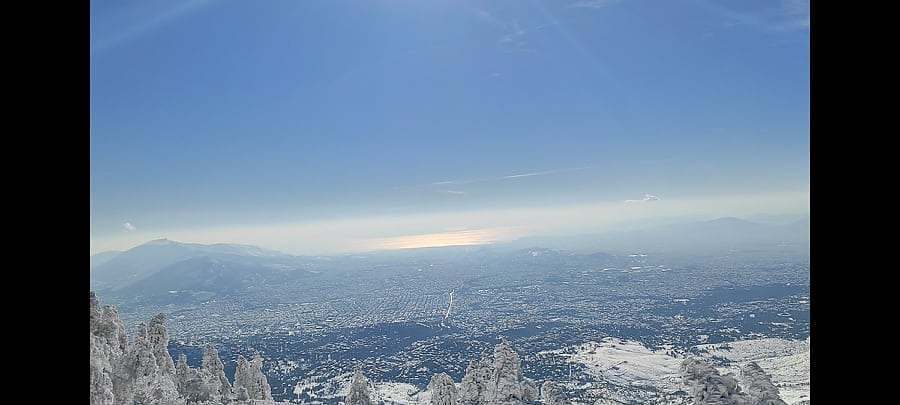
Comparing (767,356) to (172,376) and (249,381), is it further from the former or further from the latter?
(172,376)

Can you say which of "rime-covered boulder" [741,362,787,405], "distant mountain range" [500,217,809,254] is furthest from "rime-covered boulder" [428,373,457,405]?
"distant mountain range" [500,217,809,254]

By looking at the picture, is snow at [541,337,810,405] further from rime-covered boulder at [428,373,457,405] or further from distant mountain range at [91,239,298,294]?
distant mountain range at [91,239,298,294]

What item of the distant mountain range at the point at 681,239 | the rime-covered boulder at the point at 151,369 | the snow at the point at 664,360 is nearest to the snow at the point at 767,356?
the snow at the point at 664,360

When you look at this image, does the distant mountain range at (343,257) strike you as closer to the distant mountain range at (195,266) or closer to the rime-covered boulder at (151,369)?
the distant mountain range at (195,266)

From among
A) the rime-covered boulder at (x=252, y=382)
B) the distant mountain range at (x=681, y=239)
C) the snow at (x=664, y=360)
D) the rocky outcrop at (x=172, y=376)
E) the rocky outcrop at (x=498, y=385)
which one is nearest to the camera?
the snow at (x=664, y=360)

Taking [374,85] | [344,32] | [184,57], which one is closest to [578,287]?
[374,85]

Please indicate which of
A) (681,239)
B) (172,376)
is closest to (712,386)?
(681,239)

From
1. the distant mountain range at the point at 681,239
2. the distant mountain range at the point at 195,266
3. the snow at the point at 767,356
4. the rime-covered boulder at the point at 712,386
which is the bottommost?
the rime-covered boulder at the point at 712,386
